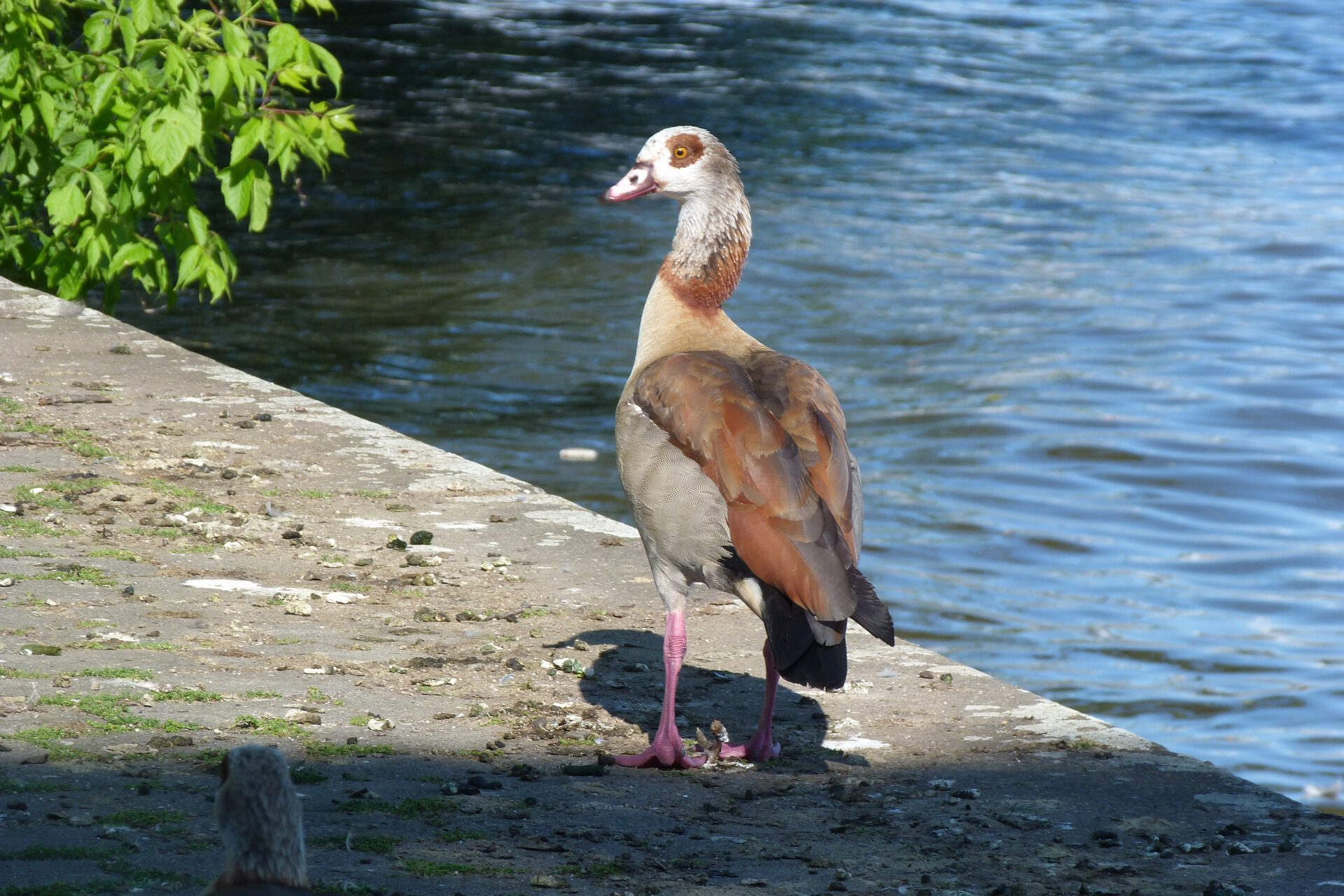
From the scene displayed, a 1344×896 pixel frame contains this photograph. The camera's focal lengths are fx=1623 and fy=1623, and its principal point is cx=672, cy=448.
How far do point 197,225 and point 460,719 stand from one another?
450 cm

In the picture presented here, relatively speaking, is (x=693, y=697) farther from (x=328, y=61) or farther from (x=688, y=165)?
(x=328, y=61)

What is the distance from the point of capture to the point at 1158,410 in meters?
12.2

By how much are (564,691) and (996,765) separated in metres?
1.31

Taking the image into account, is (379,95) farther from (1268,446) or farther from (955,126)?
(1268,446)

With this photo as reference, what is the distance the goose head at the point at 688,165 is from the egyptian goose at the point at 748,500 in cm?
→ 51

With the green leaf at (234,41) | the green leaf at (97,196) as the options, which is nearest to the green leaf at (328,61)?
the green leaf at (234,41)

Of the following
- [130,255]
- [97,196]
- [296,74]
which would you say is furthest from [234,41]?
[130,255]

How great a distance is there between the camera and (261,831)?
2.86 m

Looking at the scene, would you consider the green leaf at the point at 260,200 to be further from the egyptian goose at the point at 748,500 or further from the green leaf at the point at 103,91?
the egyptian goose at the point at 748,500

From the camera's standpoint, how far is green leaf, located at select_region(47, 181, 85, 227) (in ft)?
26.1

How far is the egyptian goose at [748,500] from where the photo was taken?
4.28 meters

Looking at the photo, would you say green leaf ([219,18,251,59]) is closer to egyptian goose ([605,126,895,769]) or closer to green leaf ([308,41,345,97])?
green leaf ([308,41,345,97])

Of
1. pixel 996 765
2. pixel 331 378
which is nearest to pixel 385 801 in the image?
pixel 996 765

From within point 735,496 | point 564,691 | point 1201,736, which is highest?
point 735,496
